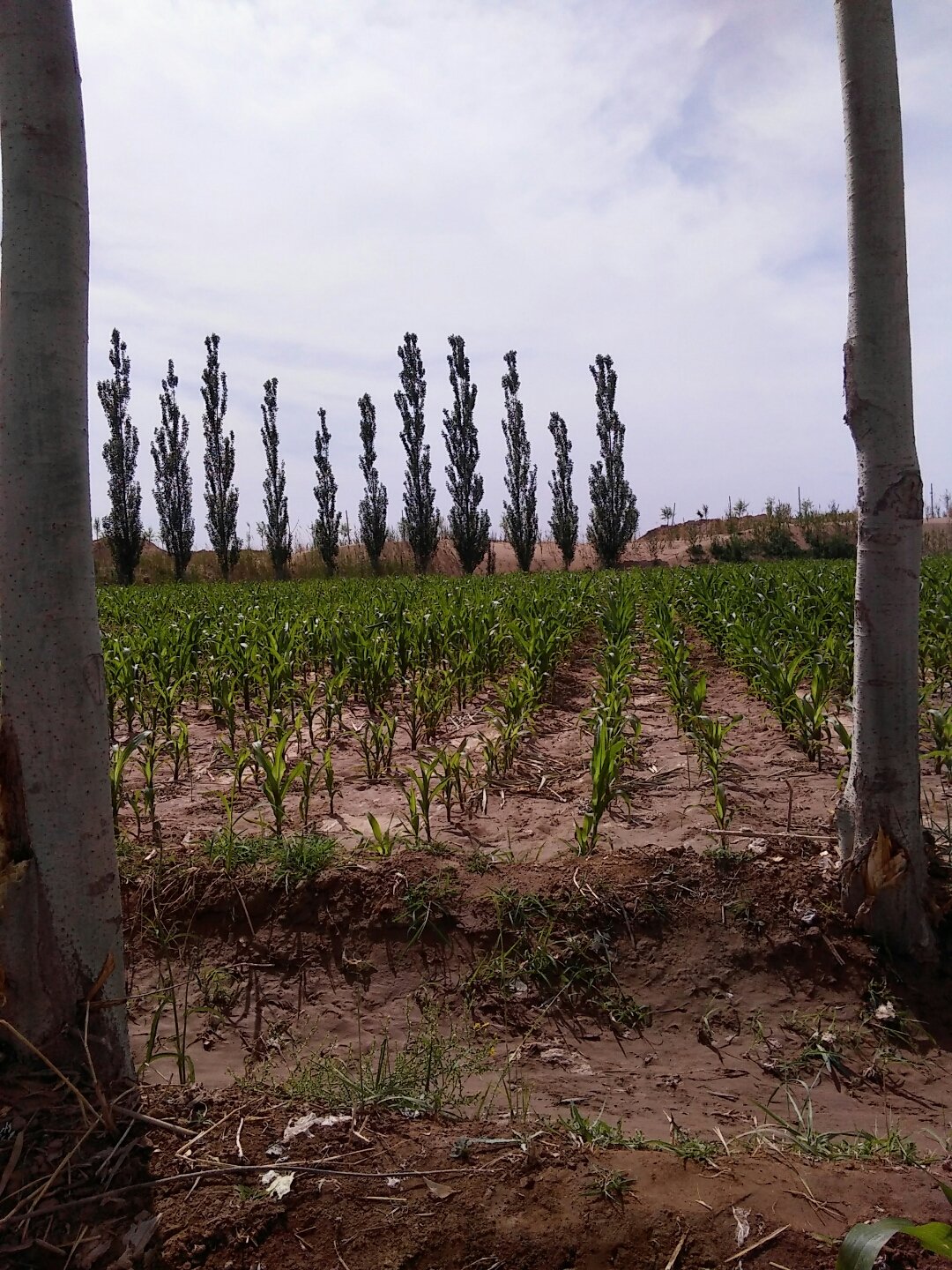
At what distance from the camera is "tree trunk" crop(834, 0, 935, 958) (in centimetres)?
274

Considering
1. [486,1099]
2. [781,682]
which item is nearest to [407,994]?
[486,1099]

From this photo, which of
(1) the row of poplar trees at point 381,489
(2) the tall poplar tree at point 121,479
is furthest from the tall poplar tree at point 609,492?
(2) the tall poplar tree at point 121,479

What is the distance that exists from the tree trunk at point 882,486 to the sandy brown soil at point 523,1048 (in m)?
0.34

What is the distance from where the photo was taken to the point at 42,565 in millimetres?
1806

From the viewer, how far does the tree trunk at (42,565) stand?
1.80m

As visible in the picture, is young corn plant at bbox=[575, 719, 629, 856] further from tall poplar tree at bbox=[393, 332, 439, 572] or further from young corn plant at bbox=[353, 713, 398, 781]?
tall poplar tree at bbox=[393, 332, 439, 572]

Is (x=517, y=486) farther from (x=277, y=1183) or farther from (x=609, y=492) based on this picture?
(x=277, y=1183)

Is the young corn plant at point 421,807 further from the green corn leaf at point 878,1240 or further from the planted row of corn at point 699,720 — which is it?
the green corn leaf at point 878,1240

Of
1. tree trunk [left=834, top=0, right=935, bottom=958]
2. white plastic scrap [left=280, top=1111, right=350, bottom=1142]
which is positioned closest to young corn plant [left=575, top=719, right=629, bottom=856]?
tree trunk [left=834, top=0, right=935, bottom=958]

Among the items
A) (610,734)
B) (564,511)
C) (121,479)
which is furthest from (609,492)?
(610,734)

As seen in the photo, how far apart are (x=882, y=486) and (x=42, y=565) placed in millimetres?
2562

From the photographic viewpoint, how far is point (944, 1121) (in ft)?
7.47

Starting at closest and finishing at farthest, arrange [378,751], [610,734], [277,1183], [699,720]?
[277,1183]
[610,734]
[699,720]
[378,751]

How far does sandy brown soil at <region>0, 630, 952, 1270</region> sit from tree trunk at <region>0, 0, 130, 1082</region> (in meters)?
0.29
